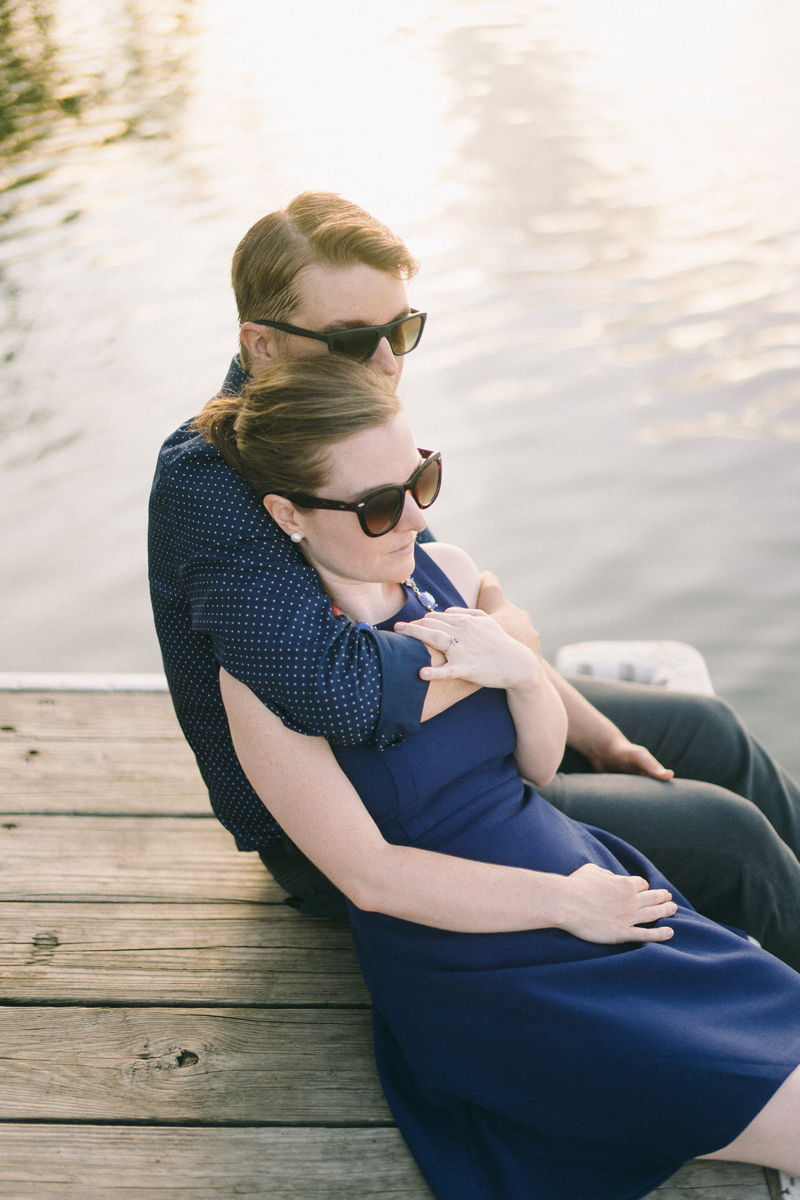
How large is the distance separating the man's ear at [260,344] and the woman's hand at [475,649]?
0.56 meters

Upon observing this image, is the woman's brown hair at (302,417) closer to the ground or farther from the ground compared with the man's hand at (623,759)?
farther from the ground

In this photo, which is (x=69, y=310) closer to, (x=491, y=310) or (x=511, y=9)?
(x=491, y=310)

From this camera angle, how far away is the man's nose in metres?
1.88

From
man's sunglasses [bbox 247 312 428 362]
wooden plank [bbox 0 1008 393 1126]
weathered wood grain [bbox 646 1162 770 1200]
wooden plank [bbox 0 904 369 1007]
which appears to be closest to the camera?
weathered wood grain [bbox 646 1162 770 1200]

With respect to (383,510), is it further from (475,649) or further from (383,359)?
(383,359)

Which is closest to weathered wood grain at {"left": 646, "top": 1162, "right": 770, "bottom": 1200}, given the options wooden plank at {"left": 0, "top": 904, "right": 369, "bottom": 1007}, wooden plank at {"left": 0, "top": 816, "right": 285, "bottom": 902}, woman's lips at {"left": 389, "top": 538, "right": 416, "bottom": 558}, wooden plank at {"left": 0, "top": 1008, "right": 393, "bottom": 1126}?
wooden plank at {"left": 0, "top": 1008, "right": 393, "bottom": 1126}

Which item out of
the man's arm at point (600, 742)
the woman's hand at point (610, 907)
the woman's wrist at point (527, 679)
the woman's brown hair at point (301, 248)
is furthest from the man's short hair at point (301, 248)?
the woman's hand at point (610, 907)

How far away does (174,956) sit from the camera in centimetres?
200

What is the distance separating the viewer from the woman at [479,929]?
58.0 inches

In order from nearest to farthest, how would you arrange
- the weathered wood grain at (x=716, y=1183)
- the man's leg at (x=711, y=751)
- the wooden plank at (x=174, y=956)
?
the weathered wood grain at (x=716, y=1183) < the wooden plank at (x=174, y=956) < the man's leg at (x=711, y=751)

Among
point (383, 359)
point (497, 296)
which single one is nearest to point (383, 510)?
point (383, 359)

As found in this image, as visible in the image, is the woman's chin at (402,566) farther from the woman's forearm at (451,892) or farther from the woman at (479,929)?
the woman's forearm at (451,892)

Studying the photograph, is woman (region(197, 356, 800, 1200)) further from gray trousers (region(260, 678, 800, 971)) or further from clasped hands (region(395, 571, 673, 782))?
gray trousers (region(260, 678, 800, 971))

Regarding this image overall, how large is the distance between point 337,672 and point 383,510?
0.86 feet
